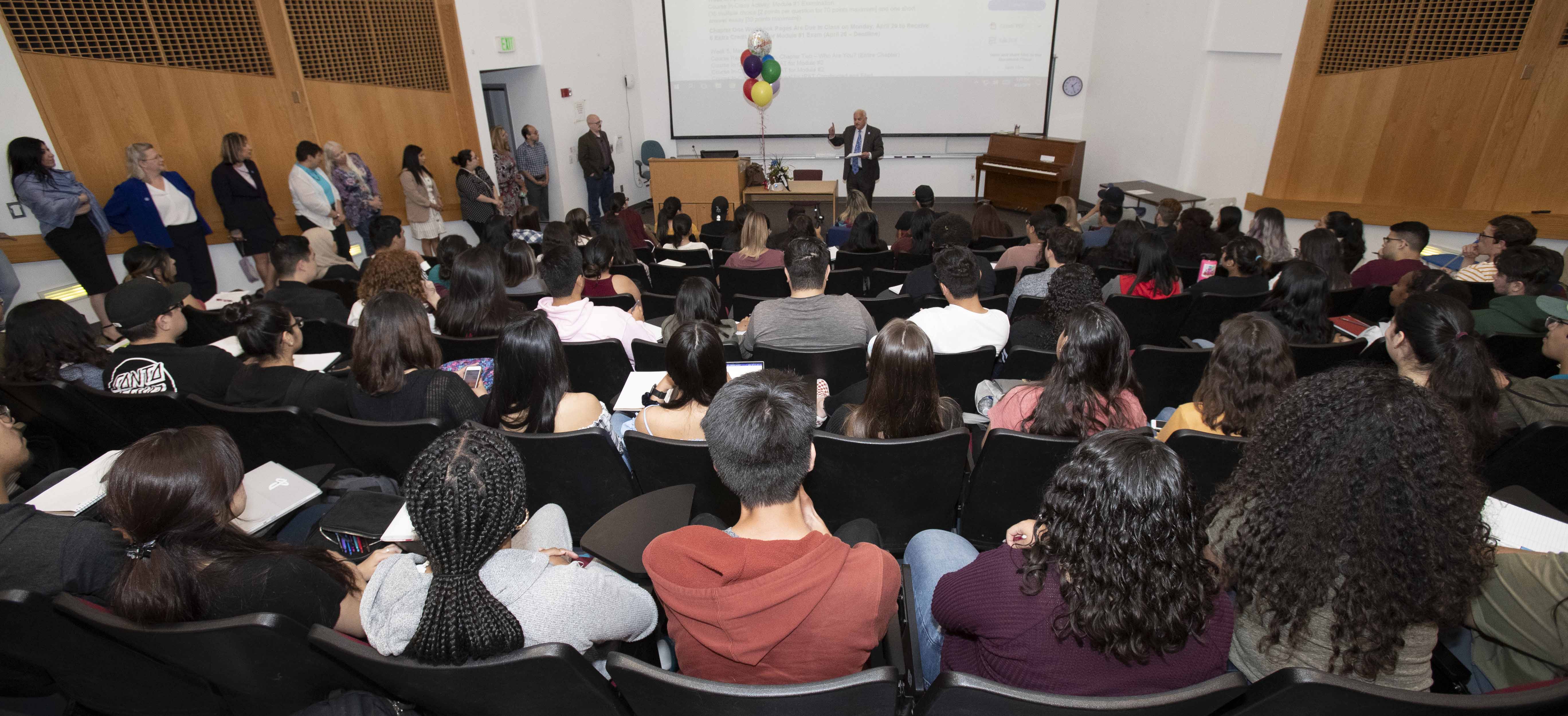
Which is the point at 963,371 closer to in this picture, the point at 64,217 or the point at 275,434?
the point at 275,434

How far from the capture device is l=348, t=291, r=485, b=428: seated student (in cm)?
232

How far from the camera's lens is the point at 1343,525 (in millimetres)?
1243

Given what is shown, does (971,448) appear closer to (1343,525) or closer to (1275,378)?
(1275,378)

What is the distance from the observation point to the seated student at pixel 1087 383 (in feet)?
6.61

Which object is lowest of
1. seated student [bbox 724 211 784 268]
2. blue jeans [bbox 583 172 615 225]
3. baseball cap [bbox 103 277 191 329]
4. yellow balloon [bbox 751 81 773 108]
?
blue jeans [bbox 583 172 615 225]

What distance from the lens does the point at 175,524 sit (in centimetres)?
135

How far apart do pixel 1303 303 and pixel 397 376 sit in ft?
12.2

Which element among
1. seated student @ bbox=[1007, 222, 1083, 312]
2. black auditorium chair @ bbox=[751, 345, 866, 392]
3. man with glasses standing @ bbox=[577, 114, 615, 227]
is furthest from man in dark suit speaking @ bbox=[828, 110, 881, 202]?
black auditorium chair @ bbox=[751, 345, 866, 392]

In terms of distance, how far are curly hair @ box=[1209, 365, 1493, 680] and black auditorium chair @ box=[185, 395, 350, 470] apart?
2682 mm

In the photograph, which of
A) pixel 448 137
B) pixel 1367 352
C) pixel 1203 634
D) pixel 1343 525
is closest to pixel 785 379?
pixel 1203 634

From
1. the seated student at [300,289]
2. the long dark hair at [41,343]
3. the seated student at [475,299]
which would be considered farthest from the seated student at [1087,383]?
the long dark hair at [41,343]

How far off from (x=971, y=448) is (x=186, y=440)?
7.06 ft

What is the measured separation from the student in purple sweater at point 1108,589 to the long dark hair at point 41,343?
11.2 ft

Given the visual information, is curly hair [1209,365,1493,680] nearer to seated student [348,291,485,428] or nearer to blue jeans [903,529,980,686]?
blue jeans [903,529,980,686]
